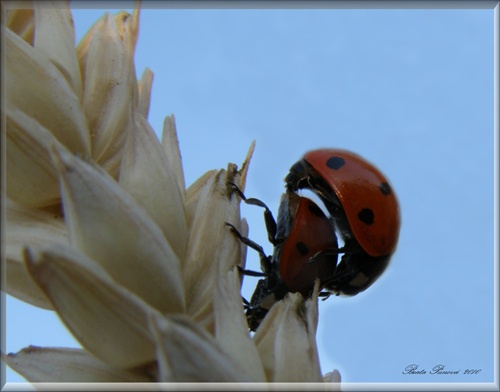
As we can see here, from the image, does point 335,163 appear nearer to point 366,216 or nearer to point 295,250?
point 366,216

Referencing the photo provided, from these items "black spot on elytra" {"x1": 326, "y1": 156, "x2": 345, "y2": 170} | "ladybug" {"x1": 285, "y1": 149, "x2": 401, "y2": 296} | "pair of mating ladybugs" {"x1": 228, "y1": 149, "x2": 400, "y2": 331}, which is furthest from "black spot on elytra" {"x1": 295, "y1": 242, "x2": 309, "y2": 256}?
"black spot on elytra" {"x1": 326, "y1": 156, "x2": 345, "y2": 170}

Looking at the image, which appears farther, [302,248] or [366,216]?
[366,216]

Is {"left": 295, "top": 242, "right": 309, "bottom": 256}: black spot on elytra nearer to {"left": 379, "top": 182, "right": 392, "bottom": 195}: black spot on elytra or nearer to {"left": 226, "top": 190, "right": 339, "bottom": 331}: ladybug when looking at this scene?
{"left": 226, "top": 190, "right": 339, "bottom": 331}: ladybug

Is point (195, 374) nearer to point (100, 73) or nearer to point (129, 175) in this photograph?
point (129, 175)

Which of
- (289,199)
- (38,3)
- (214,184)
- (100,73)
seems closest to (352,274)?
(289,199)

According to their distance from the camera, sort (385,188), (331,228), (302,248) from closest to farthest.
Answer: (302,248)
(331,228)
(385,188)

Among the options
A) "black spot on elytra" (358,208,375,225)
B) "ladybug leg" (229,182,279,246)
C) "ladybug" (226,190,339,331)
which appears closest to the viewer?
"ladybug" (226,190,339,331)

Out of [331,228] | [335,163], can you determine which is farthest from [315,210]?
[335,163]
